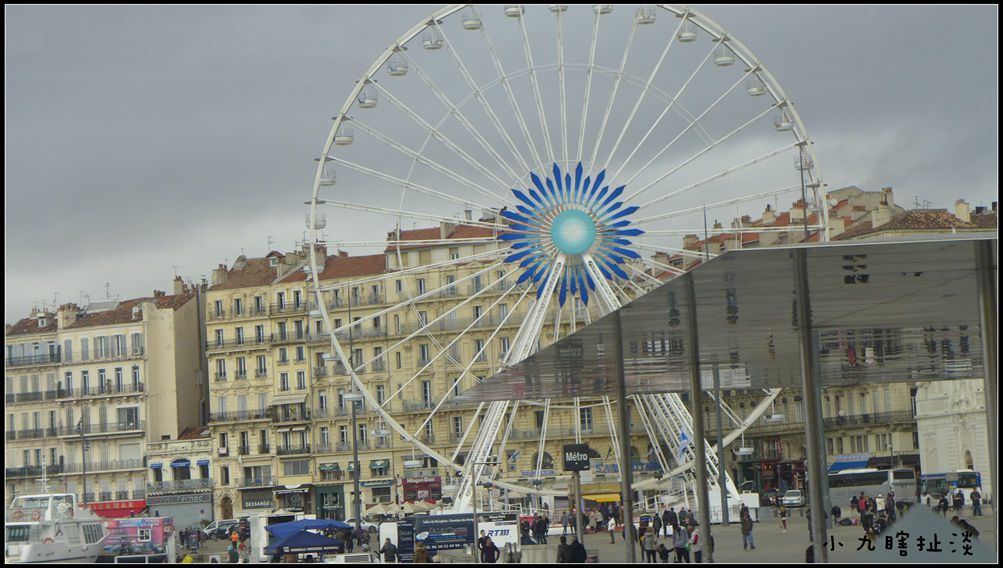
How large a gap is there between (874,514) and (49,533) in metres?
27.8

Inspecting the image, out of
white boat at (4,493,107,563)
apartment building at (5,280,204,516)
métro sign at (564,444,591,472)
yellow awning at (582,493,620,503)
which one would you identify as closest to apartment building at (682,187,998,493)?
yellow awning at (582,493,620,503)

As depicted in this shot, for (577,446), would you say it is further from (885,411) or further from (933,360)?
(885,411)

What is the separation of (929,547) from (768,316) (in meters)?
7.00

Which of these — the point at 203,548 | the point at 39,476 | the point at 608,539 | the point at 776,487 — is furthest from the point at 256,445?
the point at 608,539

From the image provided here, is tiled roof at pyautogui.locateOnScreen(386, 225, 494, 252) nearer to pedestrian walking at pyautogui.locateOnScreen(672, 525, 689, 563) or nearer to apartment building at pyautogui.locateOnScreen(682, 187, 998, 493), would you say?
apartment building at pyautogui.locateOnScreen(682, 187, 998, 493)

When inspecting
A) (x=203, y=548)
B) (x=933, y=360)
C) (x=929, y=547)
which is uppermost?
(x=933, y=360)

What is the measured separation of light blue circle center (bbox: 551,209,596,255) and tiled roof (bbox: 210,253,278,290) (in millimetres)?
52663

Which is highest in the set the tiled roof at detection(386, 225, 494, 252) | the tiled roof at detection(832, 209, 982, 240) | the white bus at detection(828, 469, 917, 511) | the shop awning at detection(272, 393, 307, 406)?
the tiled roof at detection(386, 225, 494, 252)

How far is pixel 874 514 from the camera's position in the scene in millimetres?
48406

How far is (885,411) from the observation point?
83.4 metres

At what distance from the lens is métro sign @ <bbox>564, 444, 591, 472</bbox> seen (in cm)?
2975

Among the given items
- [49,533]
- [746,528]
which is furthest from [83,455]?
[746,528]

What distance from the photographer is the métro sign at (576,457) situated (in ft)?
97.6

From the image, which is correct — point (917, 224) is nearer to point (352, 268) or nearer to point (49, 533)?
point (352, 268)
